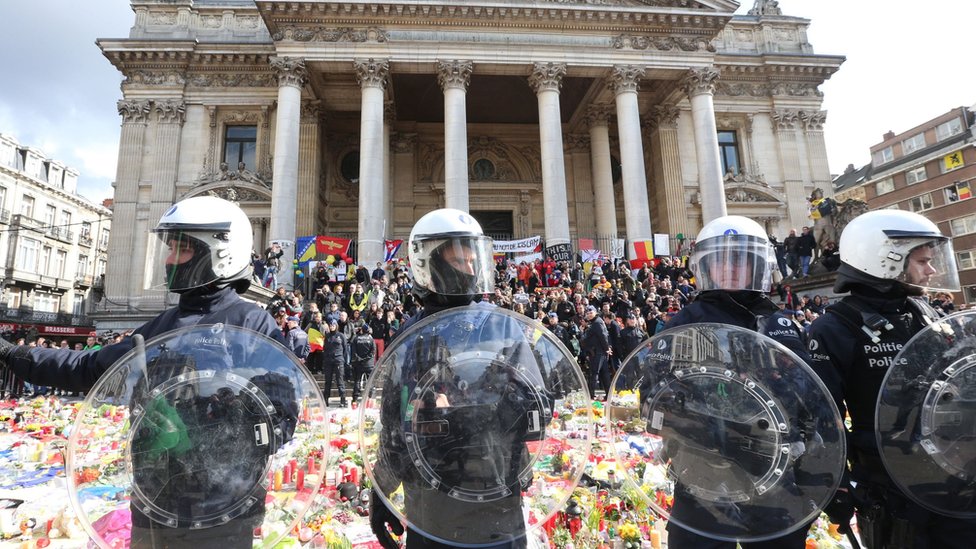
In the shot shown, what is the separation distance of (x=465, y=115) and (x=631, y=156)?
6.96 m

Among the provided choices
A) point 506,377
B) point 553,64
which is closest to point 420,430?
point 506,377

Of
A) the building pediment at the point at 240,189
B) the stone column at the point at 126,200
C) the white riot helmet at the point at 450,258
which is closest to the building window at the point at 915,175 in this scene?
the building pediment at the point at 240,189

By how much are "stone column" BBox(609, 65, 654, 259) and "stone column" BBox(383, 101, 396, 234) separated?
10.0 meters

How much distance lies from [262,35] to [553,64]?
13.7m

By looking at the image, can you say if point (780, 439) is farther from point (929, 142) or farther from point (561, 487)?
point (929, 142)

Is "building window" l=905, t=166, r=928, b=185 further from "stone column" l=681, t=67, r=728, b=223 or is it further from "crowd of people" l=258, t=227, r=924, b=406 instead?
"crowd of people" l=258, t=227, r=924, b=406

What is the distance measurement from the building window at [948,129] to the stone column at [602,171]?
35864mm

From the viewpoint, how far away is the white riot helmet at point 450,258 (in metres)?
2.50

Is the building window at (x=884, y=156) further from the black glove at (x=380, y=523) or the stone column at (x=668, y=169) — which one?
the black glove at (x=380, y=523)

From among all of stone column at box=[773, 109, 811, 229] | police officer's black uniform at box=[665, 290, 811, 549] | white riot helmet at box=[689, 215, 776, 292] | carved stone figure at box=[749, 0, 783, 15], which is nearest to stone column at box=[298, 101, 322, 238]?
white riot helmet at box=[689, 215, 776, 292]

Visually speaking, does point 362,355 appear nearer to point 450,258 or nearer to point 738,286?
point 450,258

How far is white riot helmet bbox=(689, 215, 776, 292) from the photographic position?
2.65m

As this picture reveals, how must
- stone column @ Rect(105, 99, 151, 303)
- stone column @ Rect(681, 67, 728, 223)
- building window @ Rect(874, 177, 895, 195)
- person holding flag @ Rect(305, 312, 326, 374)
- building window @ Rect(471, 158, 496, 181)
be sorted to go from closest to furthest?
1. person holding flag @ Rect(305, 312, 326, 374)
2. stone column @ Rect(681, 67, 728, 223)
3. stone column @ Rect(105, 99, 151, 303)
4. building window @ Rect(471, 158, 496, 181)
5. building window @ Rect(874, 177, 895, 195)

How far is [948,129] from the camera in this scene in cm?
4028
